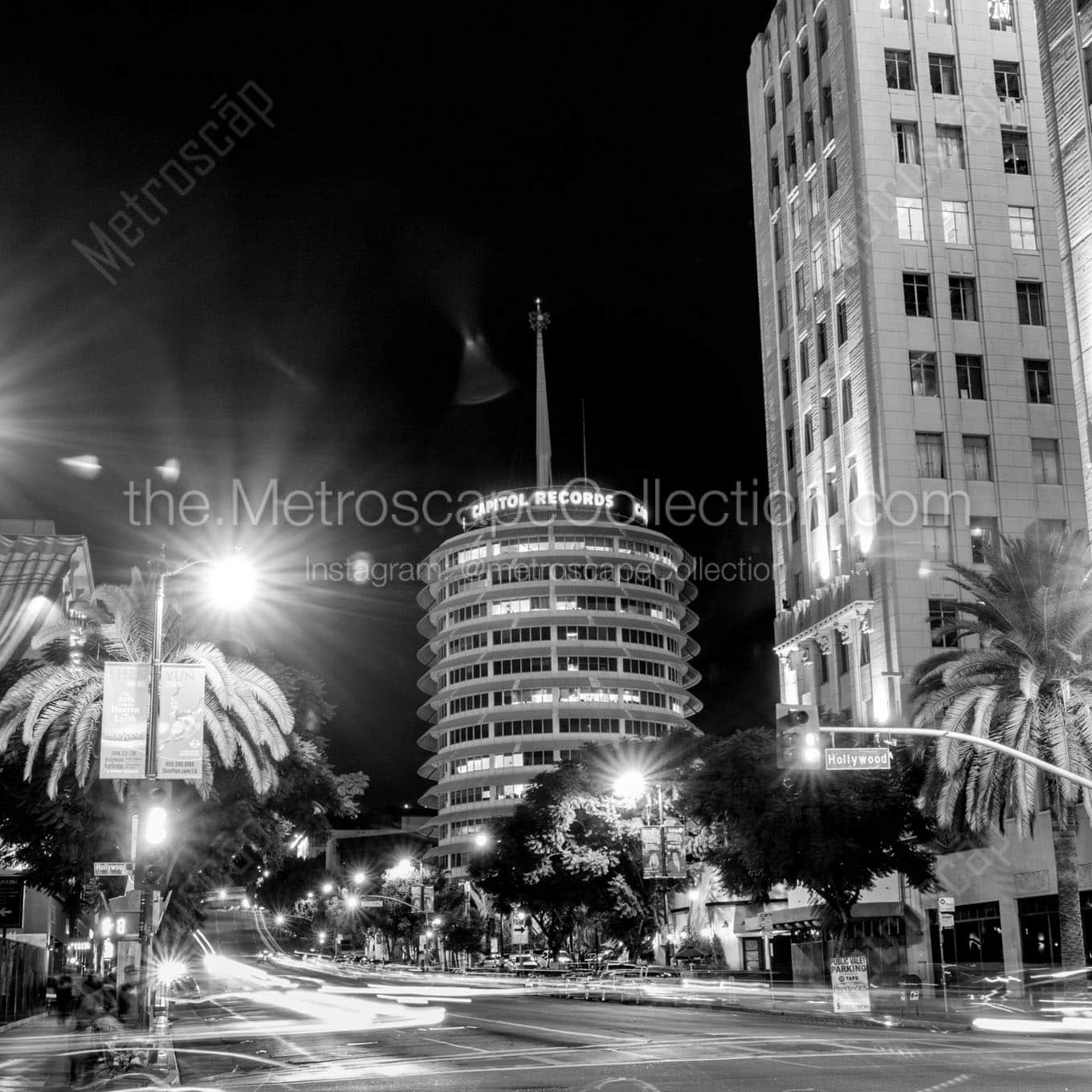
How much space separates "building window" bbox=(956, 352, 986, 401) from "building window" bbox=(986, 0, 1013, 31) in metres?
20.1

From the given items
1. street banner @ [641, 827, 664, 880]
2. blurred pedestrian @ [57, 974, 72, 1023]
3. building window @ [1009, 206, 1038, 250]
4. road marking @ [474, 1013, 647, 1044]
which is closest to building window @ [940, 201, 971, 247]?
building window @ [1009, 206, 1038, 250]

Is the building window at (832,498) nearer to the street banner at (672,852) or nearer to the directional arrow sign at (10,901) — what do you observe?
the street banner at (672,852)

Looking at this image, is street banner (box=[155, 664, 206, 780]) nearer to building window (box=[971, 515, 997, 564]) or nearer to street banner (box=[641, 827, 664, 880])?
street banner (box=[641, 827, 664, 880])

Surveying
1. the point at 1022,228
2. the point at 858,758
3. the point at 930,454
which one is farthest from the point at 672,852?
the point at 1022,228

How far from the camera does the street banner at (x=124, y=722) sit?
88.6ft

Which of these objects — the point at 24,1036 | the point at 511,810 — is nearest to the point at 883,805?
the point at 24,1036

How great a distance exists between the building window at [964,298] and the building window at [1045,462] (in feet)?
24.8

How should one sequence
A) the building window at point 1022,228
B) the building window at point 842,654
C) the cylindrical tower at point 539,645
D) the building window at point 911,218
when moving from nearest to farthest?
the building window at point 842,654 < the building window at point 911,218 < the building window at point 1022,228 < the cylindrical tower at point 539,645

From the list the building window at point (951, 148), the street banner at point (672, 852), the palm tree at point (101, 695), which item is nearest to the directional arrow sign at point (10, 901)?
Result: the palm tree at point (101, 695)

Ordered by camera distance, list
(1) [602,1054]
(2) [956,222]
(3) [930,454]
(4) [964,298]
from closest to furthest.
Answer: (1) [602,1054] < (3) [930,454] < (4) [964,298] < (2) [956,222]

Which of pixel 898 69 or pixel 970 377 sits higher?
pixel 898 69

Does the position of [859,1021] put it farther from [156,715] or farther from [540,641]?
[540,641]

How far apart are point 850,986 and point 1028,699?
10096mm

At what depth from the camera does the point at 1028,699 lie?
131 feet
